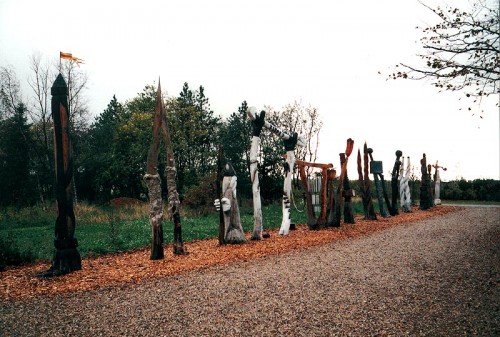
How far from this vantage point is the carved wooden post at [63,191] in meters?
7.59

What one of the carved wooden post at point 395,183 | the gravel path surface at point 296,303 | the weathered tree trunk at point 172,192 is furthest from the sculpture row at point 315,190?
the gravel path surface at point 296,303

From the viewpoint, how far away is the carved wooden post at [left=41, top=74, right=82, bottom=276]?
7594 mm

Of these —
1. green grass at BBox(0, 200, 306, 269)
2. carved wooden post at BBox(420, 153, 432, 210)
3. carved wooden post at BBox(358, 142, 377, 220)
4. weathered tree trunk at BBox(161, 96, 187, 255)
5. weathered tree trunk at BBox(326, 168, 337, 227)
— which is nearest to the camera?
weathered tree trunk at BBox(161, 96, 187, 255)

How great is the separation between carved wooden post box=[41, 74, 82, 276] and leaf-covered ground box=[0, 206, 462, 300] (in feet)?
1.15

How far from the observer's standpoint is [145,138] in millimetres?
36750

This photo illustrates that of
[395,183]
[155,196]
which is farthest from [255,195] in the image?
[395,183]

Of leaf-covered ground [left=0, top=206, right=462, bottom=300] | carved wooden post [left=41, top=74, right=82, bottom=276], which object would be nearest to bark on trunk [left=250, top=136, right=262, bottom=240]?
leaf-covered ground [left=0, top=206, right=462, bottom=300]

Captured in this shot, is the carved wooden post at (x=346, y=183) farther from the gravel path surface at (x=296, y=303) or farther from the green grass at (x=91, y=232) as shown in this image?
the gravel path surface at (x=296, y=303)

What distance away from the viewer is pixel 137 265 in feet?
26.9

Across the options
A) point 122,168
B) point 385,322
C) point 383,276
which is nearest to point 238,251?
point 383,276

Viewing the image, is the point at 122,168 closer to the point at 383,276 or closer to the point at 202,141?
the point at 202,141

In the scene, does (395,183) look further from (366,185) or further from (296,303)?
(296,303)

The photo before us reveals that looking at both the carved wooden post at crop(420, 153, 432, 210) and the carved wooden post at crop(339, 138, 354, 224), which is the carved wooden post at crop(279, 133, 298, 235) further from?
the carved wooden post at crop(420, 153, 432, 210)

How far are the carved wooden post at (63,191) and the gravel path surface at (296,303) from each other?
6.06 feet
